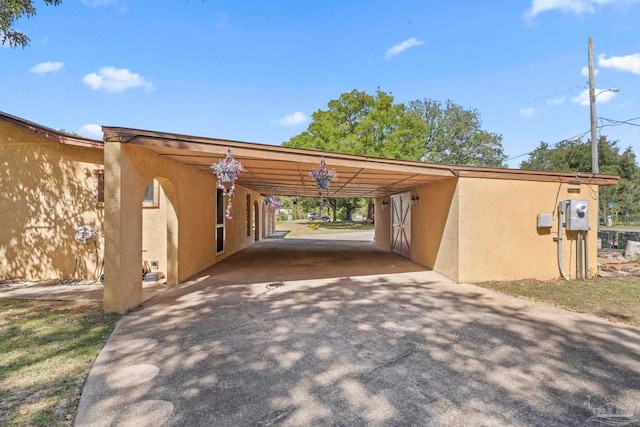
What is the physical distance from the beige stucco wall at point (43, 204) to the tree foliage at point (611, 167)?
32.3m

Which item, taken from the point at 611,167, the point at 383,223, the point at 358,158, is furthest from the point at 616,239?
the point at 611,167

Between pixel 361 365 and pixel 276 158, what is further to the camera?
pixel 276 158

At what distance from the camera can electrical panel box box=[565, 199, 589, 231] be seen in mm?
6363

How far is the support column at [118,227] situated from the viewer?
4062mm

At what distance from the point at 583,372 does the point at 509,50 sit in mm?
12516

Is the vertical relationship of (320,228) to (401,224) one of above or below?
below

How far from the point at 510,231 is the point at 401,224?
4105 millimetres

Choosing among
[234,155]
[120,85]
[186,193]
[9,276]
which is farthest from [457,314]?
[120,85]

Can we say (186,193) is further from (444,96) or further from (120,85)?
(444,96)

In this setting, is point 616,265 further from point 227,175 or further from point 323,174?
point 227,175

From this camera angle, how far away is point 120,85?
61.8ft

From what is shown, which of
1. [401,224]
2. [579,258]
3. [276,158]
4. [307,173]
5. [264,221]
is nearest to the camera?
[276,158]

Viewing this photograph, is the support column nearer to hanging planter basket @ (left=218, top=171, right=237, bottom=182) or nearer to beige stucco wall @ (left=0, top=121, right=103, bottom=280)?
hanging planter basket @ (left=218, top=171, right=237, bottom=182)

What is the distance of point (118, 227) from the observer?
4.08 metres
